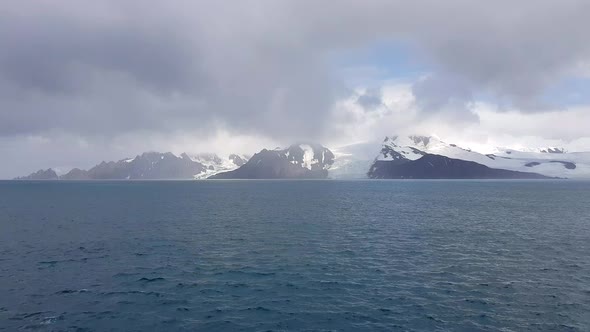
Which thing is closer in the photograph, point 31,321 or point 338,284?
point 31,321

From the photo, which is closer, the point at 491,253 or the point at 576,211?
the point at 491,253

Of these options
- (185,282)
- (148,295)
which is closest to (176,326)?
(148,295)

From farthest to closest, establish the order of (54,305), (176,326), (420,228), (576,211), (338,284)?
(576,211) → (420,228) → (338,284) → (54,305) → (176,326)

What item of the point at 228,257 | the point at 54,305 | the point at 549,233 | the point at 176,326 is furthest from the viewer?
the point at 549,233

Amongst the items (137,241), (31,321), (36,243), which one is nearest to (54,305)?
(31,321)

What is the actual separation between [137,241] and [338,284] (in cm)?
4010

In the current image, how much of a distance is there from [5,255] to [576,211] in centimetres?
13240

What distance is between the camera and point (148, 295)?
40188mm

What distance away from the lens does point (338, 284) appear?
4328 centimetres

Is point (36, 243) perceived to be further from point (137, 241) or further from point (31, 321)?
point (31, 321)

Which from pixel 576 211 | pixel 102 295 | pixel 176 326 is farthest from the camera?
pixel 576 211

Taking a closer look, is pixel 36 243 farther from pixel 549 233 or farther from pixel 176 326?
pixel 549 233

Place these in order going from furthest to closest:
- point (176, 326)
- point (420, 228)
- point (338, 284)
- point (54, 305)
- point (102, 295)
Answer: point (420, 228)
point (338, 284)
point (102, 295)
point (54, 305)
point (176, 326)

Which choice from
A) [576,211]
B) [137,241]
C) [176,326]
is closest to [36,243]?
[137,241]
